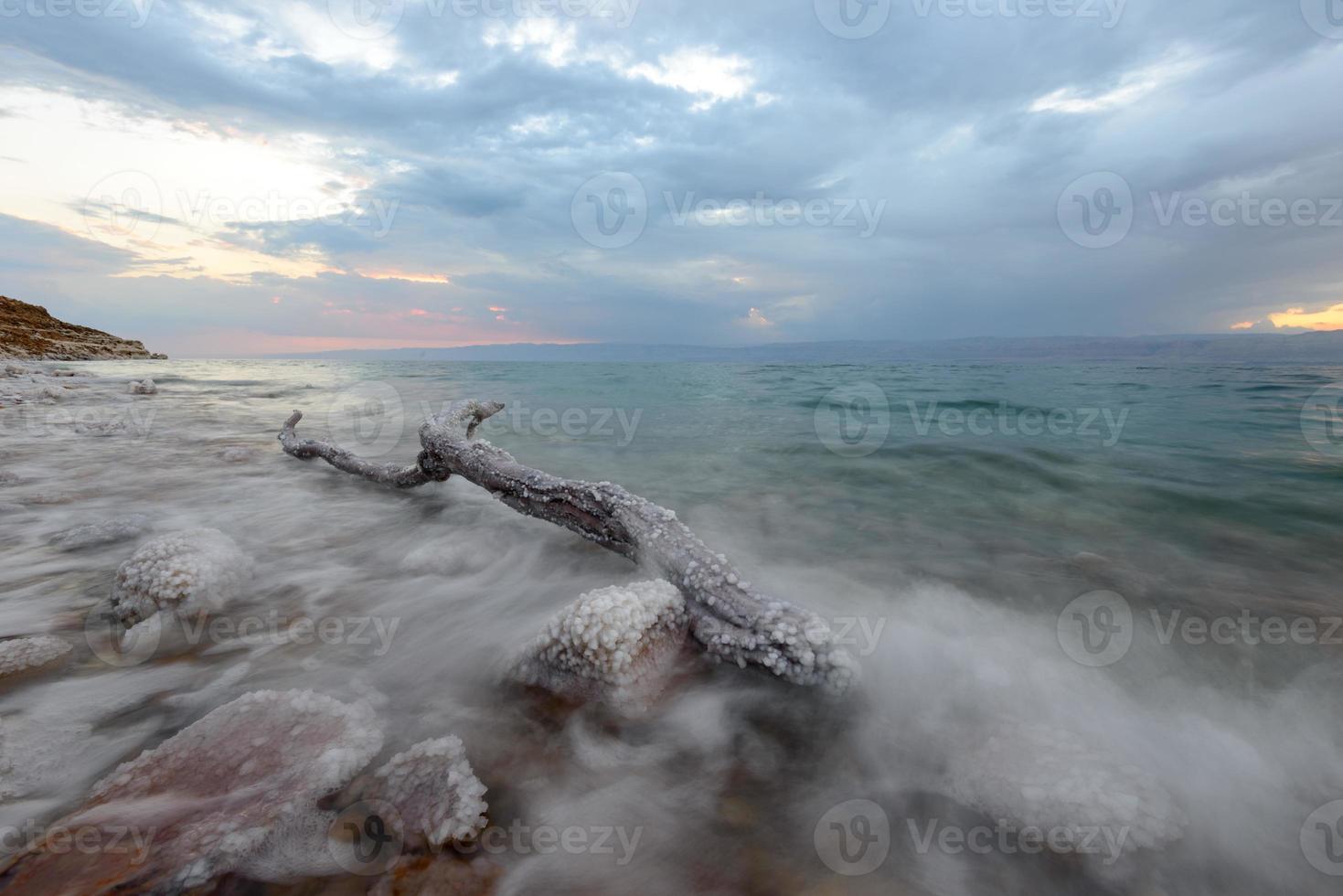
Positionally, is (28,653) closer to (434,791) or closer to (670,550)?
(434,791)

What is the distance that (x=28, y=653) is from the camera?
8.28 feet

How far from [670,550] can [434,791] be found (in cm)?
156

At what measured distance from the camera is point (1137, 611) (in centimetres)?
320

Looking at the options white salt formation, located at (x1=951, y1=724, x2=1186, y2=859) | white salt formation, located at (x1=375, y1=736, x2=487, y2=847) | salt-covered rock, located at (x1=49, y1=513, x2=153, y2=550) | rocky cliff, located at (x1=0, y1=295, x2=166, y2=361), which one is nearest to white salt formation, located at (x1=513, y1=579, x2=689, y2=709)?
white salt formation, located at (x1=375, y1=736, x2=487, y2=847)

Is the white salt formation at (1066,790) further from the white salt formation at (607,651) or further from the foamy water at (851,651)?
the white salt formation at (607,651)

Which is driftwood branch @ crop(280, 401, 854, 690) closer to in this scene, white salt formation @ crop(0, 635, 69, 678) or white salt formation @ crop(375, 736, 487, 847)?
white salt formation @ crop(375, 736, 487, 847)

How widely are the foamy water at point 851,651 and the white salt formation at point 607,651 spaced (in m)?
0.15

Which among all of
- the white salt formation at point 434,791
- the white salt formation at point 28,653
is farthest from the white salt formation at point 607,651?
the white salt formation at point 28,653

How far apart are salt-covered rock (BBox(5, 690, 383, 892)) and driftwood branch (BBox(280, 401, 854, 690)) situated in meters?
1.54

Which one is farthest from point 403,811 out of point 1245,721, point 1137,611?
point 1137,611

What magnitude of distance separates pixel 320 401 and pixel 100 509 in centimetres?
1392

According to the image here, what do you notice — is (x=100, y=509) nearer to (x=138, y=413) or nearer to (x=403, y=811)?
(x=403, y=811)

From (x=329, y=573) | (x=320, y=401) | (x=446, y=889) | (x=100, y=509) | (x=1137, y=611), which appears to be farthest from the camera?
(x=320, y=401)

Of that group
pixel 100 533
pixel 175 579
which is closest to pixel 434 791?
pixel 175 579
